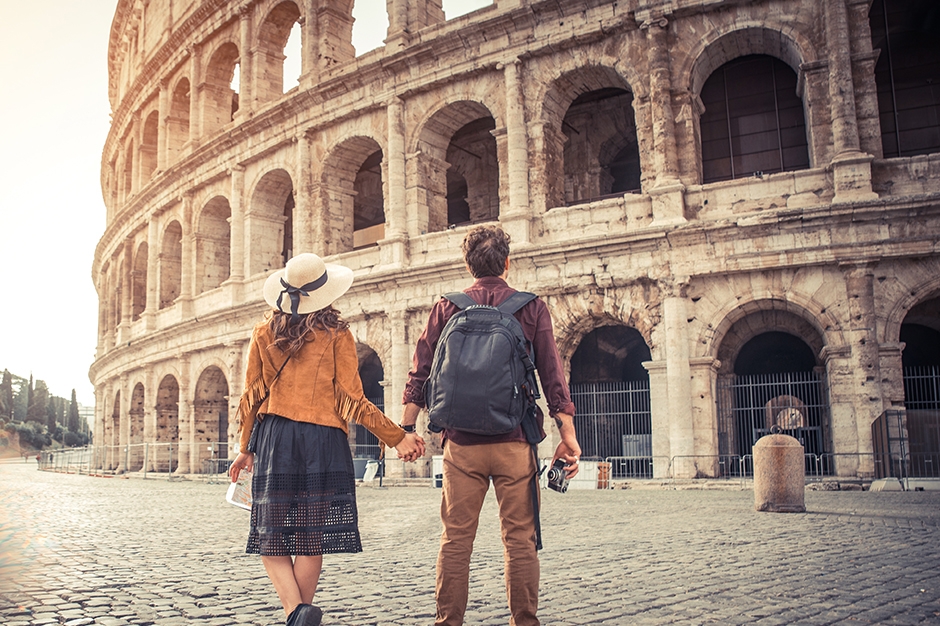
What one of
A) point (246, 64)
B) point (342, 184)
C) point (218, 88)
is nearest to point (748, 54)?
point (342, 184)

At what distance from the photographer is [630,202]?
14430mm

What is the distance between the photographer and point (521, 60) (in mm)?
15797

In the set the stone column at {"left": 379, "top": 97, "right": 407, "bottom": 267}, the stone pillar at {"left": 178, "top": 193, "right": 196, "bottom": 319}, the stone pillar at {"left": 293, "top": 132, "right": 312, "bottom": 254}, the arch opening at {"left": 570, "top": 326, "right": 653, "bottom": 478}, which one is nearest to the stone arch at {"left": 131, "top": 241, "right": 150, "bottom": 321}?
the stone pillar at {"left": 178, "top": 193, "right": 196, "bottom": 319}

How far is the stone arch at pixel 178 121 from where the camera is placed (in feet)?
80.6

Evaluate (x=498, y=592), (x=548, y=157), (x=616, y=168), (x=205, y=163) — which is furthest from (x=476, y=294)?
(x=205, y=163)

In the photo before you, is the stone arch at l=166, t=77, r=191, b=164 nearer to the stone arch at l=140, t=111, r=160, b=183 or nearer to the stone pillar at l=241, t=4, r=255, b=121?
the stone arch at l=140, t=111, r=160, b=183

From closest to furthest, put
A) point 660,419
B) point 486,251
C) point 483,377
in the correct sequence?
point 483,377, point 486,251, point 660,419

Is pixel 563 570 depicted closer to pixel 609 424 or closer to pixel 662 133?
pixel 662 133

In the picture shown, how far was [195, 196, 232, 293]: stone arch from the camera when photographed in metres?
22.2

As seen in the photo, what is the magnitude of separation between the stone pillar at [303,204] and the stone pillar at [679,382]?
8559 mm

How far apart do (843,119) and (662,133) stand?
2867 millimetres

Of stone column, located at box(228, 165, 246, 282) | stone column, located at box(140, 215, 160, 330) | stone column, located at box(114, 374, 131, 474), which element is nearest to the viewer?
stone column, located at box(228, 165, 246, 282)

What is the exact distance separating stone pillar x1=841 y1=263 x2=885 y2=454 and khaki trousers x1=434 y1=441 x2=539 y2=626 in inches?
426

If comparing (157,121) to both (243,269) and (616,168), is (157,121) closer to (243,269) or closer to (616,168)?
(243,269)
